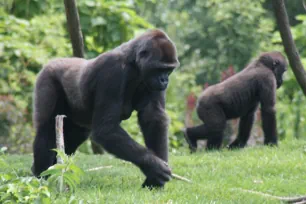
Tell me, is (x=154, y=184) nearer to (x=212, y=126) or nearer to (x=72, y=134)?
(x=72, y=134)

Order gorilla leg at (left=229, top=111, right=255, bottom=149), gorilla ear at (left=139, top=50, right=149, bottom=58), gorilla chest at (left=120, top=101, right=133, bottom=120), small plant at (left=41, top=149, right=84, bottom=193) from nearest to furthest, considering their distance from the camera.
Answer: small plant at (left=41, top=149, right=84, bottom=193) < gorilla ear at (left=139, top=50, right=149, bottom=58) < gorilla chest at (left=120, top=101, right=133, bottom=120) < gorilla leg at (left=229, top=111, right=255, bottom=149)

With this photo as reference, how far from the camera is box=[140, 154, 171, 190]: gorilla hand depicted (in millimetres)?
5086

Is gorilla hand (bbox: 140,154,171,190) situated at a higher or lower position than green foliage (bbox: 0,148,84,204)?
lower

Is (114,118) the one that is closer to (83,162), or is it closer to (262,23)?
(83,162)

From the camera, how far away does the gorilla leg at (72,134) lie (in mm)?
6492

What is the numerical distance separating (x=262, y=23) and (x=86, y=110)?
1446 cm

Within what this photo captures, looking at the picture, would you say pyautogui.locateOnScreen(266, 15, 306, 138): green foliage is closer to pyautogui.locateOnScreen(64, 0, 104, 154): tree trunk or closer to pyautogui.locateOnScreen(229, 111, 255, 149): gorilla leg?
pyautogui.locateOnScreen(229, 111, 255, 149): gorilla leg

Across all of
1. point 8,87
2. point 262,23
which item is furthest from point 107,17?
point 262,23

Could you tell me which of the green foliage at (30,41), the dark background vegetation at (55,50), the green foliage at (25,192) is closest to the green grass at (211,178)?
the green foliage at (25,192)

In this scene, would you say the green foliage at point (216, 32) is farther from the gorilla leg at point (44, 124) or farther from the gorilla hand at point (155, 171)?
the gorilla hand at point (155, 171)

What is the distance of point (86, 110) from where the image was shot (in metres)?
5.88

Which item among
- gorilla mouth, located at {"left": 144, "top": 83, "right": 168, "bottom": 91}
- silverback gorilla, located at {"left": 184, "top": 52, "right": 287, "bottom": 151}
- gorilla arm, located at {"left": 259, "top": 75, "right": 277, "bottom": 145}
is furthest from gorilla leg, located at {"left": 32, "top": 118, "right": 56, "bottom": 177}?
gorilla arm, located at {"left": 259, "top": 75, "right": 277, "bottom": 145}

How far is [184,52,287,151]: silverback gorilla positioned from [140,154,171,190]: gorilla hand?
12.0 feet

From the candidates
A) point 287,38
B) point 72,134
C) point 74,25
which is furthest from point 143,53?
point 74,25
